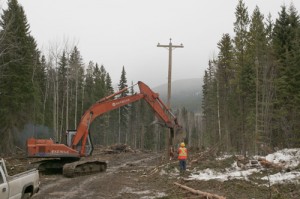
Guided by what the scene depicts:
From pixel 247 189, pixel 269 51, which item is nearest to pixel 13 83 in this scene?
pixel 269 51

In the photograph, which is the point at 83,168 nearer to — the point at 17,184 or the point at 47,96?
the point at 17,184

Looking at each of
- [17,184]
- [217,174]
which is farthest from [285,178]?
[17,184]

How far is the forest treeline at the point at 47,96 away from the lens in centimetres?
3212

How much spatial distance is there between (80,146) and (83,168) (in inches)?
57.7

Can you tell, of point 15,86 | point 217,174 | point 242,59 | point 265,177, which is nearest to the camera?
point 265,177

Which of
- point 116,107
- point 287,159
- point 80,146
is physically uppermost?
point 116,107

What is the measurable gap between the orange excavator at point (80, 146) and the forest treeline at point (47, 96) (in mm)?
6373

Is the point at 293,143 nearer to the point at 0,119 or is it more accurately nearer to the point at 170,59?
the point at 170,59

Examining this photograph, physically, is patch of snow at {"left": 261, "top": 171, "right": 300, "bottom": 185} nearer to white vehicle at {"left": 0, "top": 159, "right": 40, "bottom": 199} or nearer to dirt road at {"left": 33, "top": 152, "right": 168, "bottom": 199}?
dirt road at {"left": 33, "top": 152, "right": 168, "bottom": 199}

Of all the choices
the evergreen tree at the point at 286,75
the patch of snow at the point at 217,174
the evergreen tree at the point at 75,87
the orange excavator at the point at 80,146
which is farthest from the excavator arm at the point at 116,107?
the evergreen tree at the point at 75,87

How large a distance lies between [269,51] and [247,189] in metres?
20.3

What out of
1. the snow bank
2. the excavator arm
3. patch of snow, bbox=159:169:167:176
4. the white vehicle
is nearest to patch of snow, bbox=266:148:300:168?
the snow bank

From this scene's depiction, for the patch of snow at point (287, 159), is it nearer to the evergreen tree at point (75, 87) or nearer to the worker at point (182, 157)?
the worker at point (182, 157)

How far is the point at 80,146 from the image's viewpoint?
843 inches
